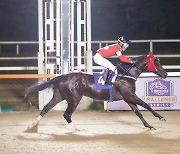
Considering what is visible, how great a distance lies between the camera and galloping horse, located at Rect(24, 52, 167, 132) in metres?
10.6

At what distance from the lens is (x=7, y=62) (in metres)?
27.8

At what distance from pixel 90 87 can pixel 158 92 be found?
347cm

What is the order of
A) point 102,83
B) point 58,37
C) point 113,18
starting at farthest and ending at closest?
point 113,18, point 58,37, point 102,83

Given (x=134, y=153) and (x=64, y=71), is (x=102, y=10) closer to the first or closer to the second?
(x=64, y=71)

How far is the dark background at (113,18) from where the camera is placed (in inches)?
1501

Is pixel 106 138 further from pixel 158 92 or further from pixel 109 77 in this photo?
pixel 158 92

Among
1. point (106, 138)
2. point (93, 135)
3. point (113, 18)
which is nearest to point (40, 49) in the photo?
point (93, 135)

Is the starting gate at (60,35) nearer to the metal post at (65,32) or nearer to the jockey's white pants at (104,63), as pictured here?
the metal post at (65,32)

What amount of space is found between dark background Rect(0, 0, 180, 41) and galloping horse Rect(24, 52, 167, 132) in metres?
26.9

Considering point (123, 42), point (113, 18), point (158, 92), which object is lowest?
point (158, 92)

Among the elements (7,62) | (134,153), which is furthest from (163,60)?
(134,153)

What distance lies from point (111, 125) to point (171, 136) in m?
1.90

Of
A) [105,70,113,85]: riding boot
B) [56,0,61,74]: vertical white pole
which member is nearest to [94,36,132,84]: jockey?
[105,70,113,85]: riding boot

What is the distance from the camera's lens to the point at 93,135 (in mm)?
10211
